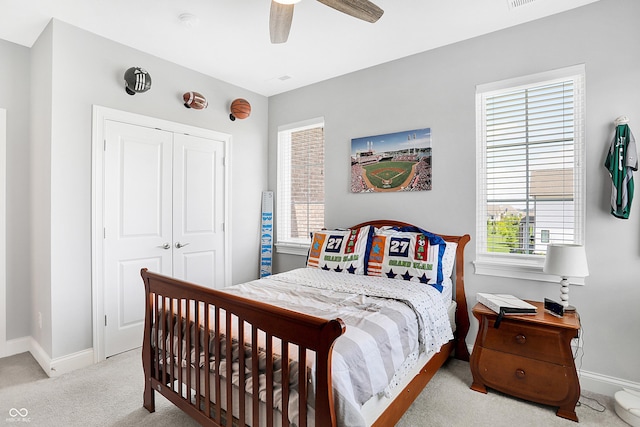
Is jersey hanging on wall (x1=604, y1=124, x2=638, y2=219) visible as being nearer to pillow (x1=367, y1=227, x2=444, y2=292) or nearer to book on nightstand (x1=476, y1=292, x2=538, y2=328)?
book on nightstand (x1=476, y1=292, x2=538, y2=328)

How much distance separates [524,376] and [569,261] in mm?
835

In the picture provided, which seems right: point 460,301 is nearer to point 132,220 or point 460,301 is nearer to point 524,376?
point 524,376

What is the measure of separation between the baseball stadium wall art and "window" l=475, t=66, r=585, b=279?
49cm

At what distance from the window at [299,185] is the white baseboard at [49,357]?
225 cm

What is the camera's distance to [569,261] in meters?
2.20

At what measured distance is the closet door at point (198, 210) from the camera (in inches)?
136

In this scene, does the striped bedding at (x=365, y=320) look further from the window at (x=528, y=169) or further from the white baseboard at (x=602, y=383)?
the white baseboard at (x=602, y=383)

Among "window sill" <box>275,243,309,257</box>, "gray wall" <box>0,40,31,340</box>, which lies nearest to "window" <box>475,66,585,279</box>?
"window sill" <box>275,243,309,257</box>

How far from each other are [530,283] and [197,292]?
2506 mm

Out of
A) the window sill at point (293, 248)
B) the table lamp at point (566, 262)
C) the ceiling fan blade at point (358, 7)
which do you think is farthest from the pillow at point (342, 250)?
the ceiling fan blade at point (358, 7)

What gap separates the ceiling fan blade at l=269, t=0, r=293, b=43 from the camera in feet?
6.46

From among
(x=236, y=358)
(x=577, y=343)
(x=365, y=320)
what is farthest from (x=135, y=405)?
(x=577, y=343)

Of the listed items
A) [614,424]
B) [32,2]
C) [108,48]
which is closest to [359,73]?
[108,48]

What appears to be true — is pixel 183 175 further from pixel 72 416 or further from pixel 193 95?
pixel 72 416
